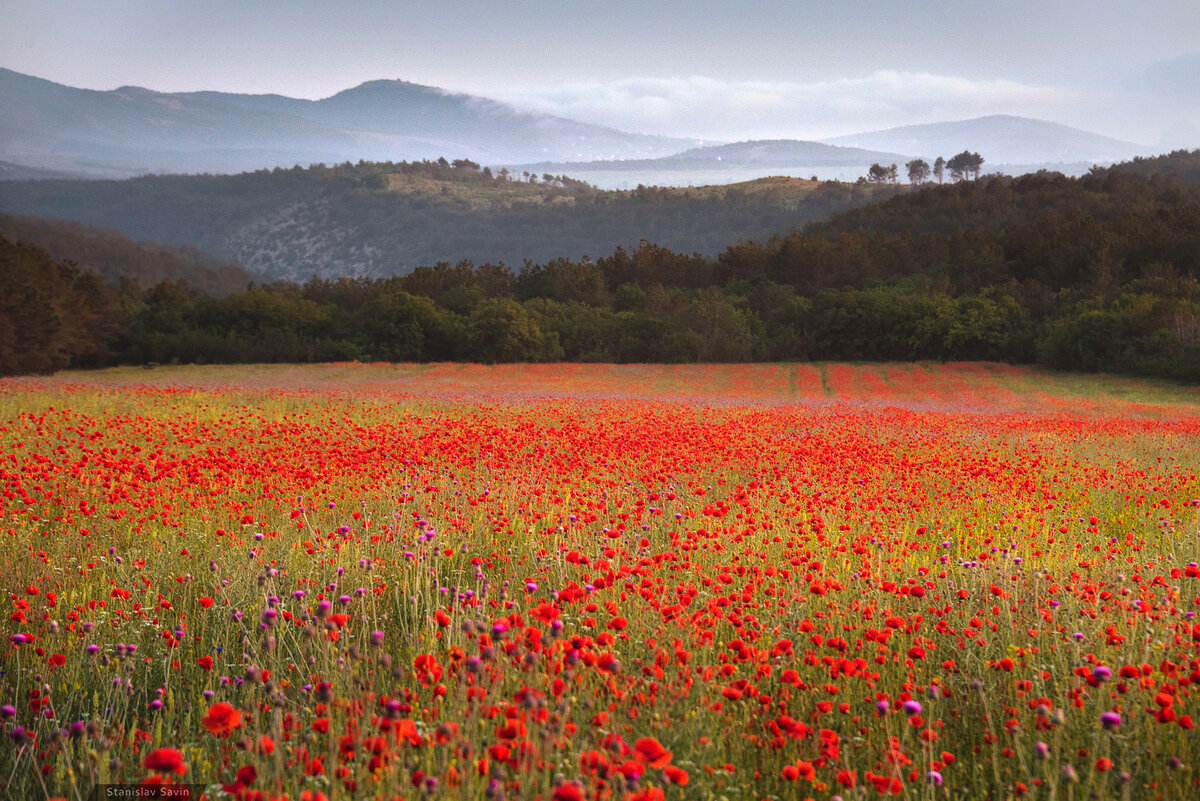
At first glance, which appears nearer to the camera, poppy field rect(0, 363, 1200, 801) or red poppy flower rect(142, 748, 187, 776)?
red poppy flower rect(142, 748, 187, 776)

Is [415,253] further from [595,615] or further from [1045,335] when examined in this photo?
[595,615]

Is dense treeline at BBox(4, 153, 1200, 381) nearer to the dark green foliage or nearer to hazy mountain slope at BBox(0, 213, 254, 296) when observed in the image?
the dark green foliage

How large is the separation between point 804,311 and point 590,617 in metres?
54.3

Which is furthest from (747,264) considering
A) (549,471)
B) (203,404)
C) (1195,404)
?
(549,471)

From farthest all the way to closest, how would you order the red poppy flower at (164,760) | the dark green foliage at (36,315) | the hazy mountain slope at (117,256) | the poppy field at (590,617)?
the hazy mountain slope at (117,256) → the dark green foliage at (36,315) → the poppy field at (590,617) → the red poppy flower at (164,760)

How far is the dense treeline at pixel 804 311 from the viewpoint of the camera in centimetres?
4709

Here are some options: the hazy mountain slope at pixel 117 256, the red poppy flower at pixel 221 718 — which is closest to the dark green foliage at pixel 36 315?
the red poppy flower at pixel 221 718

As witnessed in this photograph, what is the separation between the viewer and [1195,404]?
1226 inches

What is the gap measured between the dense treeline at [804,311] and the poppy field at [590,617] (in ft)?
130

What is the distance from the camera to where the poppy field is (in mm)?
2705

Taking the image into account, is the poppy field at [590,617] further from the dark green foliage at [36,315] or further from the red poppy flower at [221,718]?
the dark green foliage at [36,315]

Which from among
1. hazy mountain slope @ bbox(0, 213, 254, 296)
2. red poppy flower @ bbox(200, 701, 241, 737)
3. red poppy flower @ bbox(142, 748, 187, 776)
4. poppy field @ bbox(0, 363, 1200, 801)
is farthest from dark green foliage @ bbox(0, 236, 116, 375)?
hazy mountain slope @ bbox(0, 213, 254, 296)

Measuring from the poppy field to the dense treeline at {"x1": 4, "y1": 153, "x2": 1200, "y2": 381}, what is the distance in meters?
39.5

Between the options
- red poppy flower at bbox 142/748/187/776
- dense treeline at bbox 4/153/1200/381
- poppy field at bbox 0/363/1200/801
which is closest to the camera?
red poppy flower at bbox 142/748/187/776
